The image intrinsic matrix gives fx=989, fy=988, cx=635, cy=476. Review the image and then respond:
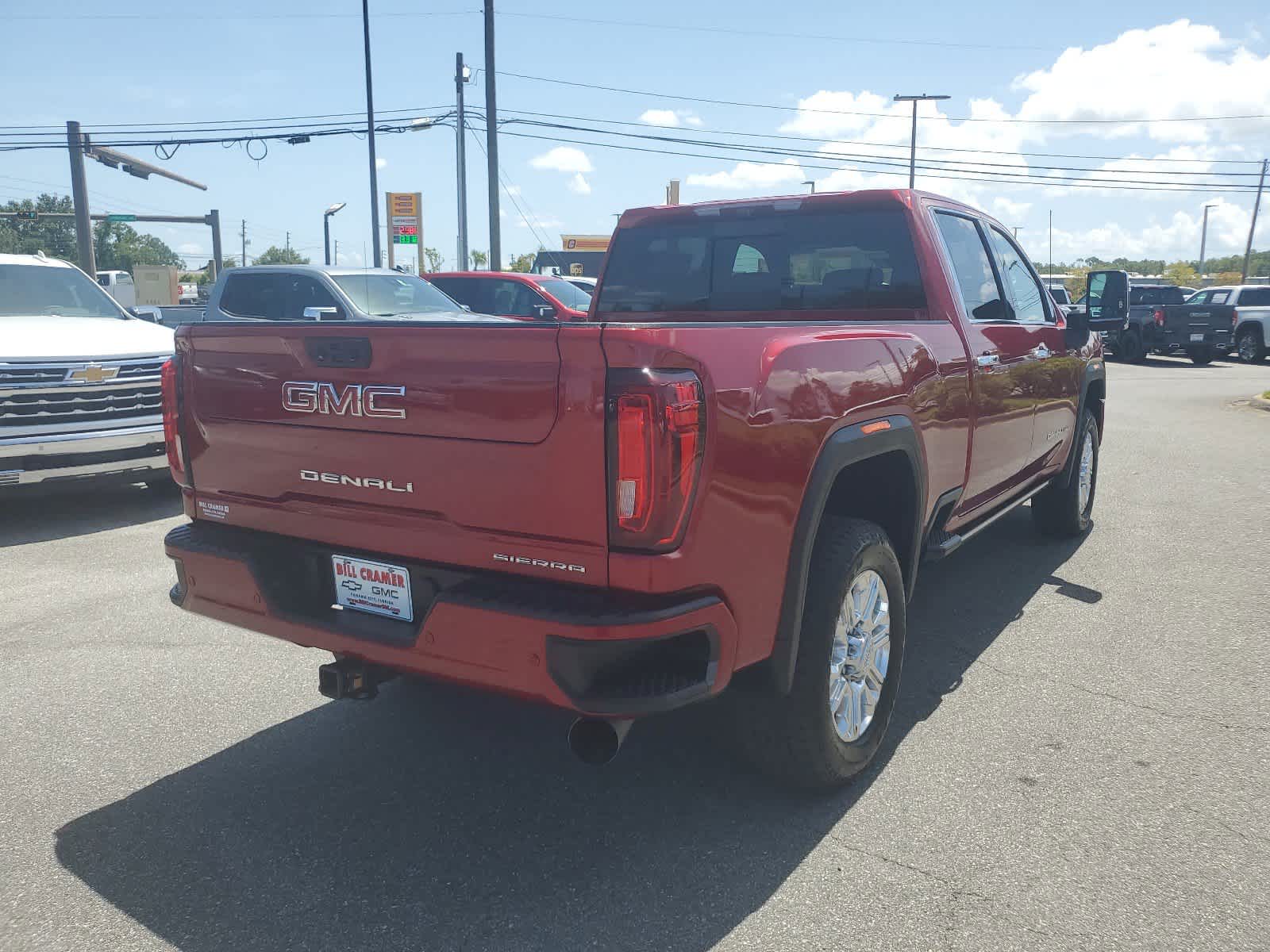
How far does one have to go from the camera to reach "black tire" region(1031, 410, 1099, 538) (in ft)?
20.6

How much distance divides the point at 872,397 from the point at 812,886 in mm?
1455

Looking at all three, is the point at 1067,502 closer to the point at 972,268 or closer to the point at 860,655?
the point at 972,268

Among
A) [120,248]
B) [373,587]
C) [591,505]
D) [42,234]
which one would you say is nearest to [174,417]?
[373,587]

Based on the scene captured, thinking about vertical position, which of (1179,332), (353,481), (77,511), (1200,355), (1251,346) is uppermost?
(353,481)

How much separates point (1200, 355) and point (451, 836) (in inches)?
997

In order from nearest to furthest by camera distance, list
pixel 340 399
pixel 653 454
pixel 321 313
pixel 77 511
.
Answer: pixel 653 454
pixel 340 399
pixel 77 511
pixel 321 313

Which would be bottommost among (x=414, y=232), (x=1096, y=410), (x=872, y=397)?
(x=1096, y=410)

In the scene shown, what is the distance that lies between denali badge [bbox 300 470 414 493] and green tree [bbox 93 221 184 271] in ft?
363

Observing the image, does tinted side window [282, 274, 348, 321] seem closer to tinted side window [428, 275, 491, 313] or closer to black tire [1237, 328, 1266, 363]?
tinted side window [428, 275, 491, 313]

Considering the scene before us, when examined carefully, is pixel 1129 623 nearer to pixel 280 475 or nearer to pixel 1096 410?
pixel 1096 410

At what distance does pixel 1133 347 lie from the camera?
2491cm

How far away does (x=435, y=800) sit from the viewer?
126 inches

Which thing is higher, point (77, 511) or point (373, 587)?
point (373, 587)

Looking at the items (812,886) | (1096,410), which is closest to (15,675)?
(812,886)
